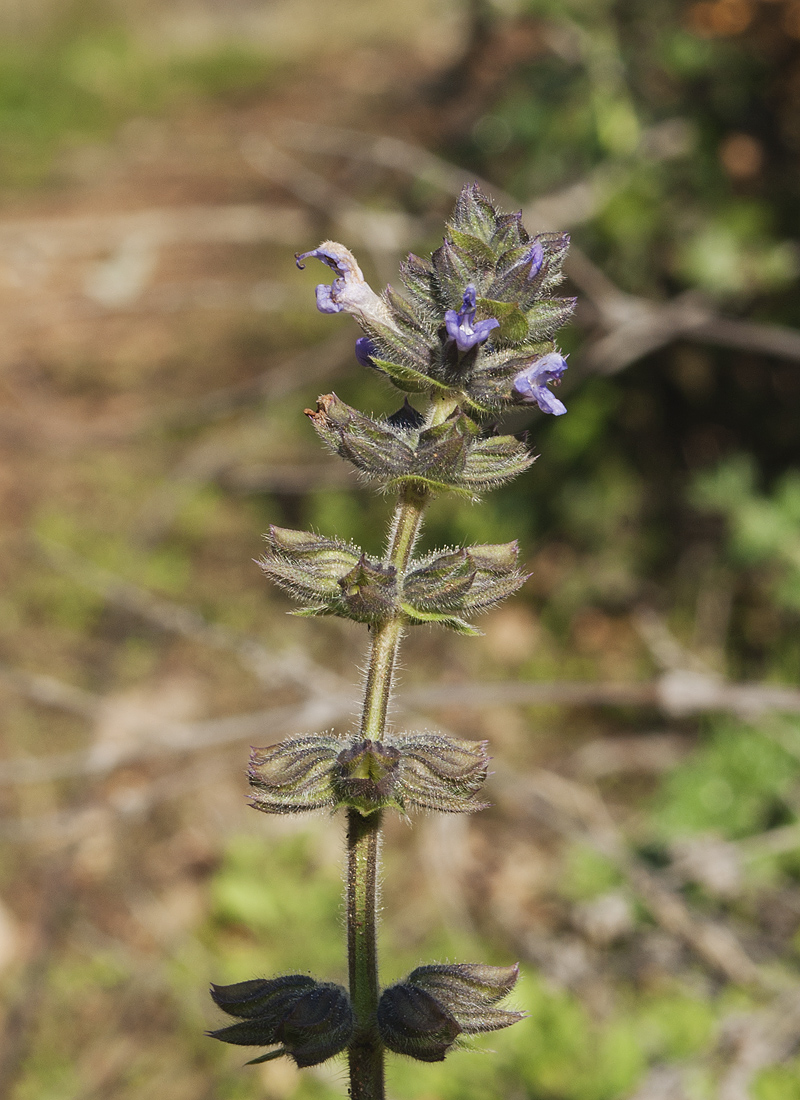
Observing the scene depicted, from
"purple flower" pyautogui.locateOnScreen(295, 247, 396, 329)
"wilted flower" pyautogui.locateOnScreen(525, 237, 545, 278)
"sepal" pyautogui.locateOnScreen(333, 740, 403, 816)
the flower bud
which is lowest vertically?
the flower bud

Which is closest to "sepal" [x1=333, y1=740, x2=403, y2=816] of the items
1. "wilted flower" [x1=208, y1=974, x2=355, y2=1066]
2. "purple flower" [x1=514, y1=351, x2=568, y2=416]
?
"wilted flower" [x1=208, y1=974, x2=355, y2=1066]

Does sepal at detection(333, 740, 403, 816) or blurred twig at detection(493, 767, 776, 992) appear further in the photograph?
blurred twig at detection(493, 767, 776, 992)

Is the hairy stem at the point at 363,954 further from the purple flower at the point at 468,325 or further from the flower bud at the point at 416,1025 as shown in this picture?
the purple flower at the point at 468,325

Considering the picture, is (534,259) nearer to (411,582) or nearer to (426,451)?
(426,451)

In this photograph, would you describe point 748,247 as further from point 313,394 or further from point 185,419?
point 185,419

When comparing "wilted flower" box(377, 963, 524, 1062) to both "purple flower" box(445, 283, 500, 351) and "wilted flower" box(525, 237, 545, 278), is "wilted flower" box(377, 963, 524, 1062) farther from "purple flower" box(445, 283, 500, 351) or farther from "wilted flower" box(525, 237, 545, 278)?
"wilted flower" box(525, 237, 545, 278)

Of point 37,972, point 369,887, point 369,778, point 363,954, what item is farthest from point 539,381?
point 37,972

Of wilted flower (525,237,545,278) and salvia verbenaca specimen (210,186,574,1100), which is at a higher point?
wilted flower (525,237,545,278)
